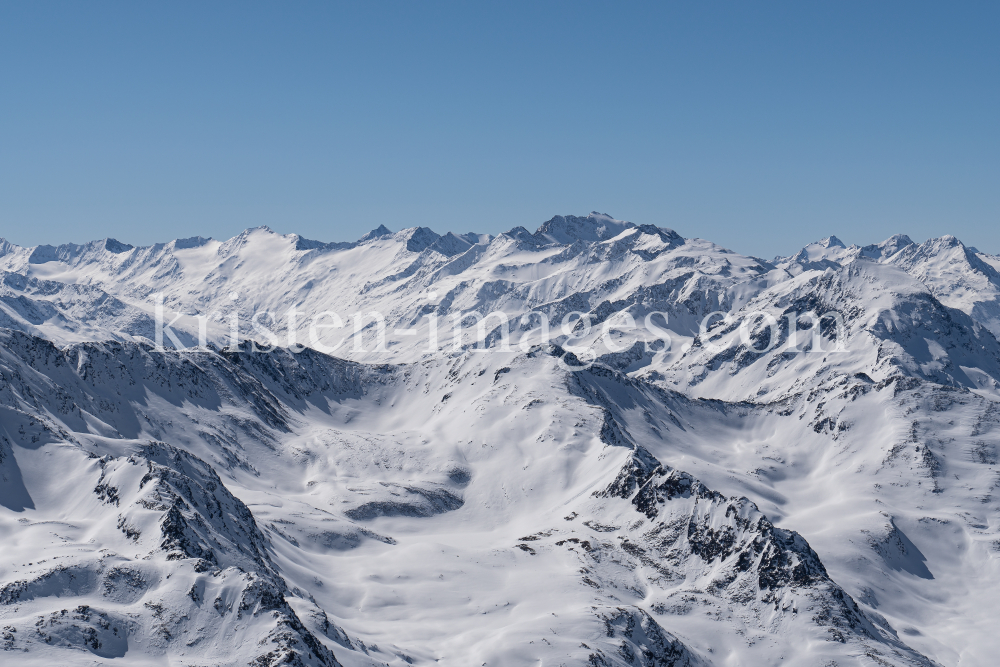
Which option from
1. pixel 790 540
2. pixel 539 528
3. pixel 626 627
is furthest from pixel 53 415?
pixel 790 540

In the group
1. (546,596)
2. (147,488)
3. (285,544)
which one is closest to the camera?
(147,488)

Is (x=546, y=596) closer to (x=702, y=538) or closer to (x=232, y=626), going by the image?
(x=702, y=538)

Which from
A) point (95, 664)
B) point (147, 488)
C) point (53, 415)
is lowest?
point (95, 664)

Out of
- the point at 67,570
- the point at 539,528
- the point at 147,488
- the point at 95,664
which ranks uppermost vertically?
the point at 539,528

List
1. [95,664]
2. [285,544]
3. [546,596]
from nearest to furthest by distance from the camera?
[95,664] → [546,596] → [285,544]

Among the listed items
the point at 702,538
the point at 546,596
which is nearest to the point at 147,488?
the point at 546,596

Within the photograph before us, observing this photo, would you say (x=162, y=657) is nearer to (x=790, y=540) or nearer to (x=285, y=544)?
(x=285, y=544)

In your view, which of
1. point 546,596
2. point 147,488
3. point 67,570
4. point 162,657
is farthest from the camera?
point 546,596

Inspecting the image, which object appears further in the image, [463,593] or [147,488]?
[463,593]

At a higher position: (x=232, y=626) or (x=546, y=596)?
(x=546, y=596)
